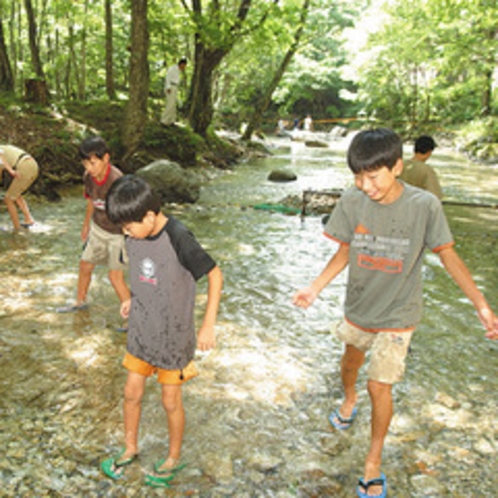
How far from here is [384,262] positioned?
253 cm

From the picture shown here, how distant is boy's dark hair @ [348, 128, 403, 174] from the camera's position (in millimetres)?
2344

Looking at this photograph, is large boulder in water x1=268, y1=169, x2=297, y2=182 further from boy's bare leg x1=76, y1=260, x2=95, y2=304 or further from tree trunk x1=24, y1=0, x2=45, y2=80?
boy's bare leg x1=76, y1=260, x2=95, y2=304

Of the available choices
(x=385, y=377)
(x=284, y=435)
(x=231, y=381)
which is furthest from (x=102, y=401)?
(x=385, y=377)

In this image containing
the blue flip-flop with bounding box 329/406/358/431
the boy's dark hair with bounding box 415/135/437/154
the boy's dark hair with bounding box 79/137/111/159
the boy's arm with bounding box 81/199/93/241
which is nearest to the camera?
the blue flip-flop with bounding box 329/406/358/431

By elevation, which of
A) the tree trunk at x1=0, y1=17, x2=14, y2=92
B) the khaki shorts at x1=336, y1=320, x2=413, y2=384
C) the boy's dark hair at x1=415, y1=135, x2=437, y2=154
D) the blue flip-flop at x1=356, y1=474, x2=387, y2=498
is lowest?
the blue flip-flop at x1=356, y1=474, x2=387, y2=498

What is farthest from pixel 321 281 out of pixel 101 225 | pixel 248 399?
pixel 101 225

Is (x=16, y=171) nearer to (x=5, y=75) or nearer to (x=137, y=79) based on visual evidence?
(x=137, y=79)

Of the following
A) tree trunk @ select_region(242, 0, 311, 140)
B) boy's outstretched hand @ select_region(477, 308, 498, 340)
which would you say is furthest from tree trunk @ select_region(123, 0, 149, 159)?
boy's outstretched hand @ select_region(477, 308, 498, 340)

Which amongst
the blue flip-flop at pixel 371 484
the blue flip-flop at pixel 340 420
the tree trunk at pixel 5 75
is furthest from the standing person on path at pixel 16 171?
the tree trunk at pixel 5 75

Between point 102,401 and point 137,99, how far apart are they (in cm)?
1005

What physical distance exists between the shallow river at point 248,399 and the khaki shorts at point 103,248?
2.10 ft

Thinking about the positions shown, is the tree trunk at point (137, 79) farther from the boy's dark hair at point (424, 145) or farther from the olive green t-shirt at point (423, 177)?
the olive green t-shirt at point (423, 177)

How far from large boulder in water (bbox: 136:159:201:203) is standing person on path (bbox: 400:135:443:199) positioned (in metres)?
6.45

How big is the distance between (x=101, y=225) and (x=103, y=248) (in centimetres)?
22
